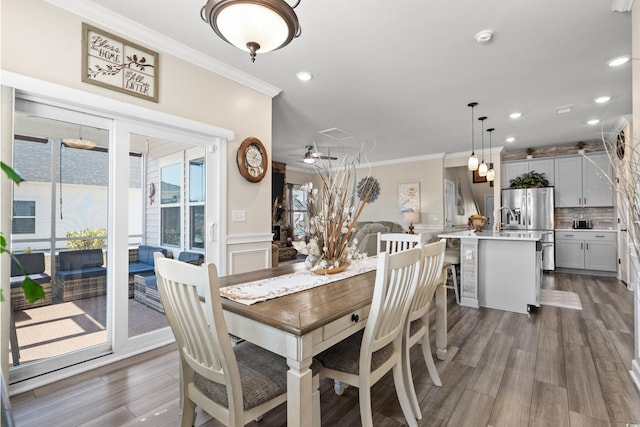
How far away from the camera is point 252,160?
328cm

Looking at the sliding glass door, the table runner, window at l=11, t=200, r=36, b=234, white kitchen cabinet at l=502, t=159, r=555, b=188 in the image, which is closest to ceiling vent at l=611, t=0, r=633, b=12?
the table runner

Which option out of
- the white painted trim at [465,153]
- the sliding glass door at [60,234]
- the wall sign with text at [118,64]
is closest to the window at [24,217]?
the sliding glass door at [60,234]

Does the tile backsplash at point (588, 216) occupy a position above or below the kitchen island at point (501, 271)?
above

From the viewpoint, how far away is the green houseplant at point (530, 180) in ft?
20.1

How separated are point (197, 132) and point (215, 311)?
2.16 meters

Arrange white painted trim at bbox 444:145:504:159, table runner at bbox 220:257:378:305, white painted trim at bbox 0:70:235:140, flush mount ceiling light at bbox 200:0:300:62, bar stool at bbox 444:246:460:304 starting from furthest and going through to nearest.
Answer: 1. white painted trim at bbox 444:145:504:159
2. bar stool at bbox 444:246:460:304
3. white painted trim at bbox 0:70:235:140
4. table runner at bbox 220:257:378:305
5. flush mount ceiling light at bbox 200:0:300:62

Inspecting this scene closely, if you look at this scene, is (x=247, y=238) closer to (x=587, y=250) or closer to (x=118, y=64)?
(x=118, y=64)

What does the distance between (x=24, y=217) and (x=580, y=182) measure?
806 cm

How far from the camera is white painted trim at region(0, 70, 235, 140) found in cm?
189

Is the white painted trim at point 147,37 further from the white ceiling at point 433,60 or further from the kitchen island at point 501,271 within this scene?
the kitchen island at point 501,271

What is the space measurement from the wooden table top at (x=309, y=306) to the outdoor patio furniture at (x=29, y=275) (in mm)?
1399

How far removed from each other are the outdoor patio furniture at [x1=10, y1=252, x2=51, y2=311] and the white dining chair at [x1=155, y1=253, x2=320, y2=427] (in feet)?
4.34

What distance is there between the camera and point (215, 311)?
1.12 meters

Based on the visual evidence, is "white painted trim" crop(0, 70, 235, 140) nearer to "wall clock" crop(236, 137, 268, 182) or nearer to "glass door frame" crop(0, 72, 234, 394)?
"glass door frame" crop(0, 72, 234, 394)
